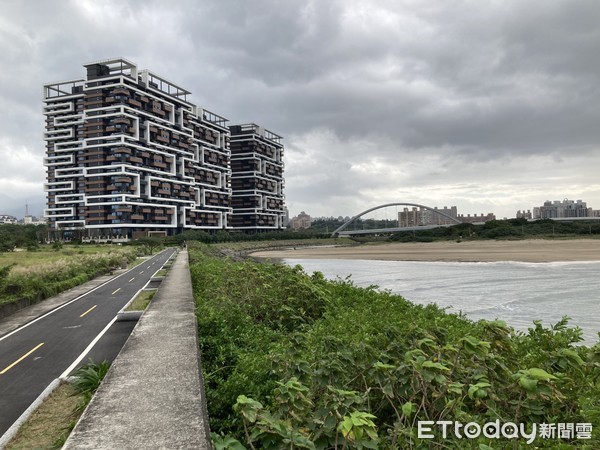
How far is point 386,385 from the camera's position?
502 centimetres

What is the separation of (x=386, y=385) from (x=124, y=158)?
127957mm

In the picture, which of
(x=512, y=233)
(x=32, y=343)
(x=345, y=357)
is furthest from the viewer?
(x=512, y=233)

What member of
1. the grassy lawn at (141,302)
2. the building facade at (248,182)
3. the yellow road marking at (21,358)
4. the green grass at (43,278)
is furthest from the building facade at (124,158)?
the yellow road marking at (21,358)

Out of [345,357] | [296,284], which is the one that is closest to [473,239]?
[296,284]

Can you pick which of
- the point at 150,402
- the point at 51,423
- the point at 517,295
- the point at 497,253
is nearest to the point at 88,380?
the point at 51,423

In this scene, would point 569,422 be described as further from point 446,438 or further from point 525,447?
point 446,438

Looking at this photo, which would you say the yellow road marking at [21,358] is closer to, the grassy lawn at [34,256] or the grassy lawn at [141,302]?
the grassy lawn at [141,302]

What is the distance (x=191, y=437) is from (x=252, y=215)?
182 metres

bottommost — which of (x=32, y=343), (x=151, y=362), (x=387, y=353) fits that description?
(x=32, y=343)

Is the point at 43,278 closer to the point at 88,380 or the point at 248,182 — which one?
the point at 88,380

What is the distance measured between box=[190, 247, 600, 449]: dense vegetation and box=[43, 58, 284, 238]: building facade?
121025 millimetres

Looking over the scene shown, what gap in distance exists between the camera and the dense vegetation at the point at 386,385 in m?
3.99

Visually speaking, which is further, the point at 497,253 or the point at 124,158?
the point at 124,158

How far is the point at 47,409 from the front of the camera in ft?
31.0
